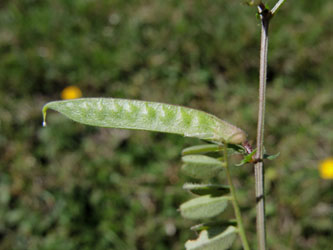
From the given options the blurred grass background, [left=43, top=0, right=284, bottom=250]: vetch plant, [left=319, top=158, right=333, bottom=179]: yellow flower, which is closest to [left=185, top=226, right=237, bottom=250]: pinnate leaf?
[left=43, top=0, right=284, bottom=250]: vetch plant

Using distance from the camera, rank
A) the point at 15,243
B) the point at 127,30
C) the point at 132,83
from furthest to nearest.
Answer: the point at 127,30, the point at 132,83, the point at 15,243

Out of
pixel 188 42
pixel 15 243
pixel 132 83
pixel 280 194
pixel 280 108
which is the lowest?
pixel 15 243

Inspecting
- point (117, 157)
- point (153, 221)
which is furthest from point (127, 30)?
point (153, 221)

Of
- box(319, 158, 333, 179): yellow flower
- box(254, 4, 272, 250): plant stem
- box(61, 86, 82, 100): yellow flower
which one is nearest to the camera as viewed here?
box(254, 4, 272, 250): plant stem

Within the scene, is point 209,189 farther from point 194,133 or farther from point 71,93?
point 71,93

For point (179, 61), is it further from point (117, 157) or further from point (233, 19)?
point (117, 157)

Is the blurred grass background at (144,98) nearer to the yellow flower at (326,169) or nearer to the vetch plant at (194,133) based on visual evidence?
the yellow flower at (326,169)

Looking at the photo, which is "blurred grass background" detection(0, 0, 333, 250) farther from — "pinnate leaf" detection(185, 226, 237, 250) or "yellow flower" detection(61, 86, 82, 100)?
"pinnate leaf" detection(185, 226, 237, 250)
